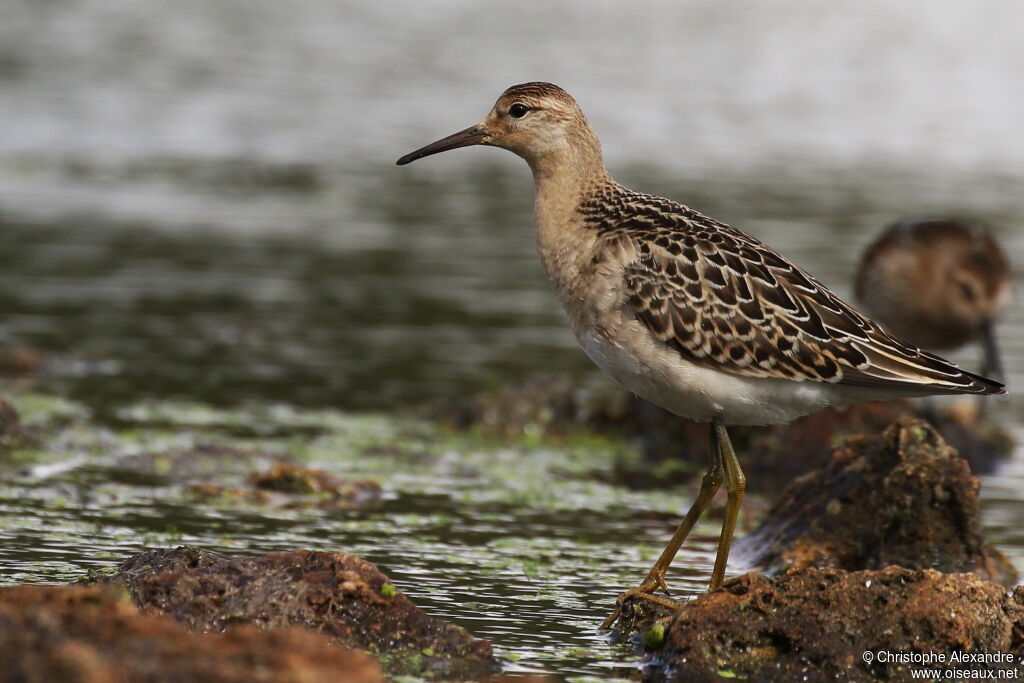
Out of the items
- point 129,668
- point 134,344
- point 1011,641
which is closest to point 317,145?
point 134,344

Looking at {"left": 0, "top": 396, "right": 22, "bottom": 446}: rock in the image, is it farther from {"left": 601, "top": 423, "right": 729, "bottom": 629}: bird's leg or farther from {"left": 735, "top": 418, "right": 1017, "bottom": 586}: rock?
{"left": 735, "top": 418, "right": 1017, "bottom": 586}: rock

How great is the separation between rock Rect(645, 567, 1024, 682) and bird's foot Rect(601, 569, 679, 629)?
51cm

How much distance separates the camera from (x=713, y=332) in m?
7.27

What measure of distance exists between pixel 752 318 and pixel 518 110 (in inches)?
66.7

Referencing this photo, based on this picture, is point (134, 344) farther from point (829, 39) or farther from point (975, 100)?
point (829, 39)

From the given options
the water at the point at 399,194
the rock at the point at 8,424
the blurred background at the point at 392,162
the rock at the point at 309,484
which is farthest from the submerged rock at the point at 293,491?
the blurred background at the point at 392,162

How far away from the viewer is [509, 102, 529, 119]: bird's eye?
812 centimetres

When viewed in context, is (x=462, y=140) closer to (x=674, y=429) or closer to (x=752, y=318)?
(x=752, y=318)

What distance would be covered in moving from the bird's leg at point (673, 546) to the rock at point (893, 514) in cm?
82

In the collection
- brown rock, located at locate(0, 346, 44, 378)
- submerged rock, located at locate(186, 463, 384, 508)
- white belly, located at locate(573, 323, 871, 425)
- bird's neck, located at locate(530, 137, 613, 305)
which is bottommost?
submerged rock, located at locate(186, 463, 384, 508)

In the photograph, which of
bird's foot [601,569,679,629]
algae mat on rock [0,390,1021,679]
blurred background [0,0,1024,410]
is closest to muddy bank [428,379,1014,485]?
algae mat on rock [0,390,1021,679]

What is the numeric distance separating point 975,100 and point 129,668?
23575 millimetres

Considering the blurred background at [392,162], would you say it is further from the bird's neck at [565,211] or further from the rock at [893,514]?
the bird's neck at [565,211]

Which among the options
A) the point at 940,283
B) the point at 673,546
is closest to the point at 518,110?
the point at 673,546
